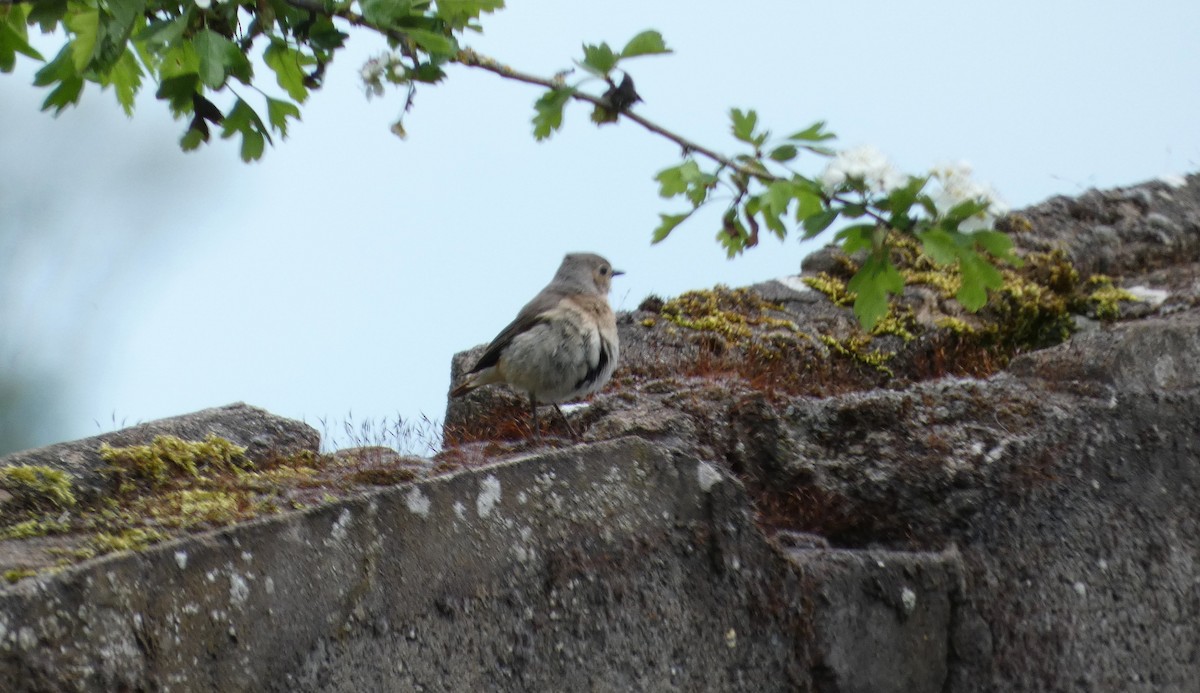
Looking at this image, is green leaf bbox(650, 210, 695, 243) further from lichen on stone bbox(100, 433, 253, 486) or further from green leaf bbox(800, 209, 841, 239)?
lichen on stone bbox(100, 433, 253, 486)

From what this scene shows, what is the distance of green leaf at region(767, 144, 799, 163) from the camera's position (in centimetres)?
418

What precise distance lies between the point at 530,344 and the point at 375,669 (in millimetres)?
2819

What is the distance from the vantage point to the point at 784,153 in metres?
4.19

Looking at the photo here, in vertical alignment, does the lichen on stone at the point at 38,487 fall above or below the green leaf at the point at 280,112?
below

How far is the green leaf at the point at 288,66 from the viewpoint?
436 cm

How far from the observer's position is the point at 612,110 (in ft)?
13.4

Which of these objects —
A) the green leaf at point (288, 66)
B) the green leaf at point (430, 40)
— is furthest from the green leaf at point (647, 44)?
the green leaf at point (288, 66)

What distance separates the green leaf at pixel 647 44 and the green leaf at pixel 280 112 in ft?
4.18

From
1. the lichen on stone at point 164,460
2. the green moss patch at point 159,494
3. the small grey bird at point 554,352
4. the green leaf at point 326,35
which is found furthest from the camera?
the small grey bird at point 554,352

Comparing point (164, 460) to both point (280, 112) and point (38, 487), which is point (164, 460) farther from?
point (280, 112)

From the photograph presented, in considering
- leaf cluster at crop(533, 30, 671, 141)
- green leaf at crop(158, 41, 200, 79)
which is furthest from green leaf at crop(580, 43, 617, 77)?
green leaf at crop(158, 41, 200, 79)

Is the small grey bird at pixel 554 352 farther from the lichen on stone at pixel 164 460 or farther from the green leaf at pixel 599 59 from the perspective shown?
the green leaf at pixel 599 59

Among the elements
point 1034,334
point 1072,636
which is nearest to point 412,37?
point 1072,636

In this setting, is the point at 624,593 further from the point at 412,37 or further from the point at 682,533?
the point at 412,37
